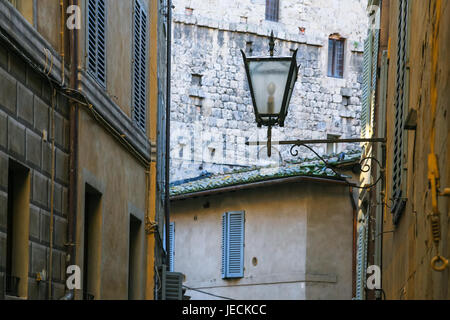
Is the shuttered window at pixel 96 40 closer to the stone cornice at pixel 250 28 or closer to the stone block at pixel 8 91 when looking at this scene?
the stone block at pixel 8 91

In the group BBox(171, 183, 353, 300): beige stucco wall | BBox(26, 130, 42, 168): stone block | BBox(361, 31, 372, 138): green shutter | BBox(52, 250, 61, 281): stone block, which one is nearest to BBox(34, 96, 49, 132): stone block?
BBox(26, 130, 42, 168): stone block

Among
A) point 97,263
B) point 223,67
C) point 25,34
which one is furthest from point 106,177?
point 223,67

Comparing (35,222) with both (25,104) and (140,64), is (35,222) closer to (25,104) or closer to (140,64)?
(25,104)

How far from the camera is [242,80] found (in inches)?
1505

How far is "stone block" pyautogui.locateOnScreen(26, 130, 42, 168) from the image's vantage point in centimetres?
929

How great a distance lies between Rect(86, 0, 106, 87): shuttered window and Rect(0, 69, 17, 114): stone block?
2501 mm

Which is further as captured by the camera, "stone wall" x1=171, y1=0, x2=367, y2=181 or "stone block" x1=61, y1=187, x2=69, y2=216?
"stone wall" x1=171, y1=0, x2=367, y2=181

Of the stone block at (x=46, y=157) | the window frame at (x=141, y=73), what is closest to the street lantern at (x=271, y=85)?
the stone block at (x=46, y=157)

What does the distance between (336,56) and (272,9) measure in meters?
3.03

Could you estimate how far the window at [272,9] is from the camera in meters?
39.4

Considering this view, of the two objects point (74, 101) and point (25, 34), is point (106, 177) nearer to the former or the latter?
point (74, 101)

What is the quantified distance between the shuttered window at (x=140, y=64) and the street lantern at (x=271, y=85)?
3.22 meters

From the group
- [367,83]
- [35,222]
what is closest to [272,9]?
[367,83]

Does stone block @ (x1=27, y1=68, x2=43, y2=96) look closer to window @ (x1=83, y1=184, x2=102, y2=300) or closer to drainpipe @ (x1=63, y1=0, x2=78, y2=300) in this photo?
drainpipe @ (x1=63, y1=0, x2=78, y2=300)
